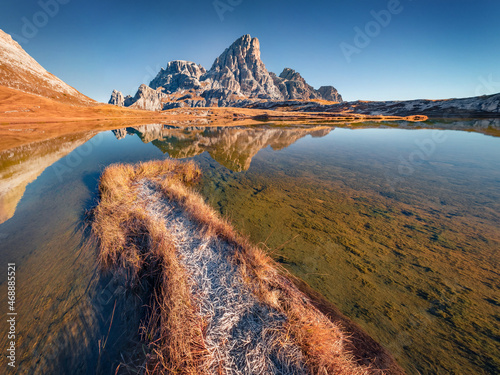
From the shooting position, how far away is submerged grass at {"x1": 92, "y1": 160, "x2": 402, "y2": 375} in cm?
306

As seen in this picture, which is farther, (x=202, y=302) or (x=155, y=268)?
(x=155, y=268)

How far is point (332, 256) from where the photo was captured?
6.60 meters

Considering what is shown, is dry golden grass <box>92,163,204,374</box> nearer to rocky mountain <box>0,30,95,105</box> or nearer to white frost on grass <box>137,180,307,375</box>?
white frost on grass <box>137,180,307,375</box>

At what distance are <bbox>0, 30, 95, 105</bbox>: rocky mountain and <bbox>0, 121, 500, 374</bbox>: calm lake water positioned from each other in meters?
121

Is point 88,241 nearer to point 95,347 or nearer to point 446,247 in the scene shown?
point 95,347

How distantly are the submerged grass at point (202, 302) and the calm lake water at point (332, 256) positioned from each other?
90 centimetres

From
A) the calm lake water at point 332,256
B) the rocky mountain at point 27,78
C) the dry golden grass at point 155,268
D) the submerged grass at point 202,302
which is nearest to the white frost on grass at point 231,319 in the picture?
the submerged grass at point 202,302

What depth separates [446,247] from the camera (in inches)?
266

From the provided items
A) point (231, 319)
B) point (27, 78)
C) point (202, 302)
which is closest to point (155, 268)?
point (202, 302)

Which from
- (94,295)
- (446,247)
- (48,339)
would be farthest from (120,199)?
(446,247)

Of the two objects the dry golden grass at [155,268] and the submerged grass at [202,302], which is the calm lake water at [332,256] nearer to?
the dry golden grass at [155,268]

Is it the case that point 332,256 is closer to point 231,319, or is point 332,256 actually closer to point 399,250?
point 399,250

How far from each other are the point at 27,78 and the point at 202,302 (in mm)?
153162

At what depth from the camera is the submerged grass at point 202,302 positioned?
3.06 m
